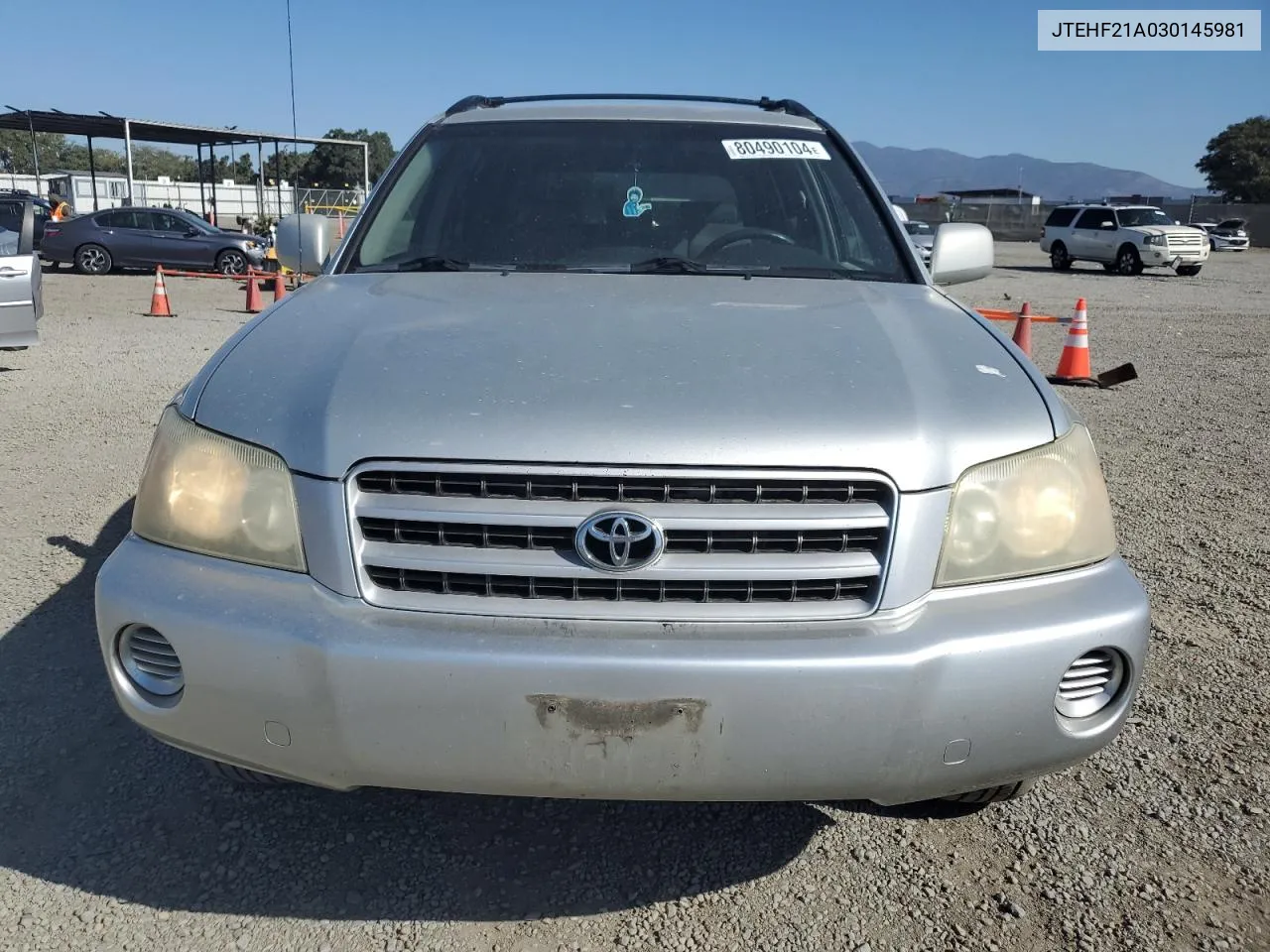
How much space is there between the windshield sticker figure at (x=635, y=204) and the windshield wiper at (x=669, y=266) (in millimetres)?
214

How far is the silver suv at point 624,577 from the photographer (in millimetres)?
1775

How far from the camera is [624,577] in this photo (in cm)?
183

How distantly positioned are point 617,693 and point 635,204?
1.87 metres

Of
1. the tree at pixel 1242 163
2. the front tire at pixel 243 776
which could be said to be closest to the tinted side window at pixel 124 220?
the front tire at pixel 243 776

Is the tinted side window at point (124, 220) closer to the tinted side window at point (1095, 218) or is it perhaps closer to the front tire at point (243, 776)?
the front tire at point (243, 776)

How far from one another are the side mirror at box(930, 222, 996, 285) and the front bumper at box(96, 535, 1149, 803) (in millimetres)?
1649

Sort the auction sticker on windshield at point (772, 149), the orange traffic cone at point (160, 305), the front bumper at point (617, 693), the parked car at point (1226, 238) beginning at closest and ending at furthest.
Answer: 1. the front bumper at point (617, 693)
2. the auction sticker on windshield at point (772, 149)
3. the orange traffic cone at point (160, 305)
4. the parked car at point (1226, 238)

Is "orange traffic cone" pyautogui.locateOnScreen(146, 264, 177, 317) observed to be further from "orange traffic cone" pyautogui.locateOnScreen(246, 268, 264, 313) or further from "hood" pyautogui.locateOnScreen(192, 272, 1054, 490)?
"hood" pyautogui.locateOnScreen(192, 272, 1054, 490)

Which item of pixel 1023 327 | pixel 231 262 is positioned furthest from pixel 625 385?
pixel 231 262

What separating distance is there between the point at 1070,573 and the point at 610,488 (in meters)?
0.95

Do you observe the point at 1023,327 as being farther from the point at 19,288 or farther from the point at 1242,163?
the point at 1242,163

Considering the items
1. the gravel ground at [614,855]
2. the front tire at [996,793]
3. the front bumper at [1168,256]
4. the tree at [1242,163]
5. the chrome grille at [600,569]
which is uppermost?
the tree at [1242,163]

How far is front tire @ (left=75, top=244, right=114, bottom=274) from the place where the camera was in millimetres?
20375

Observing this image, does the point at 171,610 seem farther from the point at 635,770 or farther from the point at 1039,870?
the point at 1039,870
